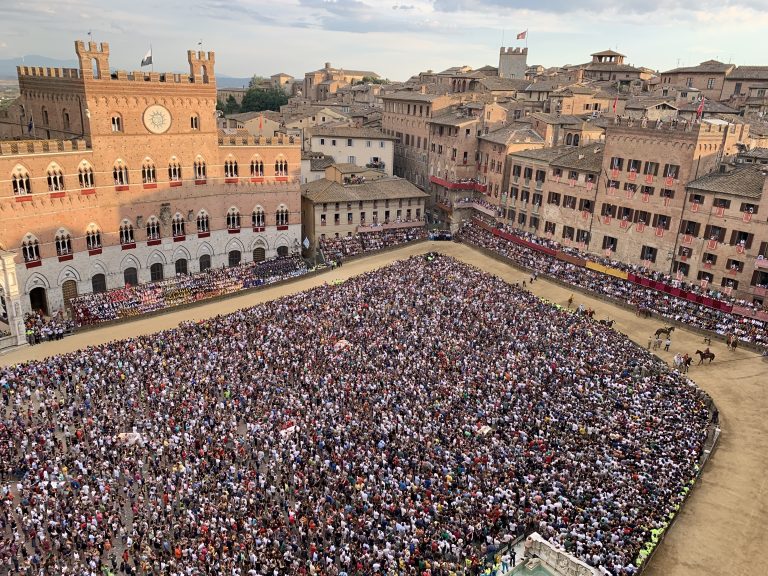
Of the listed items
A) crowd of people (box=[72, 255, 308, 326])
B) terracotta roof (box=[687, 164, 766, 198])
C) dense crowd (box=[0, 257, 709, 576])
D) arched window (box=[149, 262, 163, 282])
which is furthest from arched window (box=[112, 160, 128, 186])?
terracotta roof (box=[687, 164, 766, 198])

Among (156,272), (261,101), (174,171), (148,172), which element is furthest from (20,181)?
(261,101)

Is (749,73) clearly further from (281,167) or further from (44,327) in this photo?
(44,327)

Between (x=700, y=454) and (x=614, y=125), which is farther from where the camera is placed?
(x=614, y=125)

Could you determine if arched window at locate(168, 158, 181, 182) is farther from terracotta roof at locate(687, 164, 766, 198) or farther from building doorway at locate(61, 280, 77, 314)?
terracotta roof at locate(687, 164, 766, 198)

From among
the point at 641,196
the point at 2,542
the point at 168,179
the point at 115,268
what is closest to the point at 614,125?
the point at 641,196

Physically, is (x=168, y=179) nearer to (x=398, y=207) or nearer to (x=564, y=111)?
(x=398, y=207)

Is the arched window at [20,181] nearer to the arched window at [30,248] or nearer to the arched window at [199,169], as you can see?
the arched window at [30,248]
